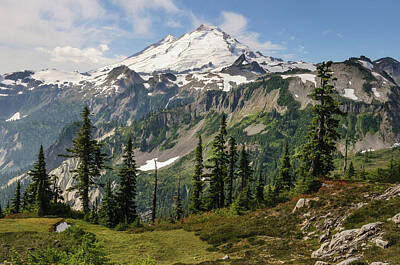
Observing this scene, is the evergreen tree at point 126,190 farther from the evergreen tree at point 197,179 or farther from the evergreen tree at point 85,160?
the evergreen tree at point 197,179

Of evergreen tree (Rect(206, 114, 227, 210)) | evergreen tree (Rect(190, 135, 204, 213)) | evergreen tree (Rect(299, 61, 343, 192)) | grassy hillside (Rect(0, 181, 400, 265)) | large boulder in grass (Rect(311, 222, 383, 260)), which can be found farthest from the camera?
evergreen tree (Rect(190, 135, 204, 213))

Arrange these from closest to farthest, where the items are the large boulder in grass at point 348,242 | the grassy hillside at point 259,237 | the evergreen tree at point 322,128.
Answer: the large boulder in grass at point 348,242, the grassy hillside at point 259,237, the evergreen tree at point 322,128

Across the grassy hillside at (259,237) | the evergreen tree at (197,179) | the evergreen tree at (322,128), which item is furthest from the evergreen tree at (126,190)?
the evergreen tree at (322,128)

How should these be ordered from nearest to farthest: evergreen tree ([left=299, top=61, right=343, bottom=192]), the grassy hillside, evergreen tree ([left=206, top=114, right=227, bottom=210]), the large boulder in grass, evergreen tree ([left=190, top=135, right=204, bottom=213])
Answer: the large boulder in grass, the grassy hillside, evergreen tree ([left=299, top=61, right=343, bottom=192]), evergreen tree ([left=206, top=114, right=227, bottom=210]), evergreen tree ([left=190, top=135, right=204, bottom=213])

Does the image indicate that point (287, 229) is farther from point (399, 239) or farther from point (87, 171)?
point (87, 171)

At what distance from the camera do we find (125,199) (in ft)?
170

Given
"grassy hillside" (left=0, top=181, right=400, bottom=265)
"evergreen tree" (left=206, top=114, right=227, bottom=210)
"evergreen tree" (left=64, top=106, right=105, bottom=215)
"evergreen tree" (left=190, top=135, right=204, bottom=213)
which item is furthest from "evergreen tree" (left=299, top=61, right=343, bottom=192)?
"evergreen tree" (left=64, top=106, right=105, bottom=215)

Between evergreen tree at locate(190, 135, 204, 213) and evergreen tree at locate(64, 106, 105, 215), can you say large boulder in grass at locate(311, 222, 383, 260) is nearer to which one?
evergreen tree at locate(64, 106, 105, 215)

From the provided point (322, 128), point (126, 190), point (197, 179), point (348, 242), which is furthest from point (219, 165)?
point (348, 242)

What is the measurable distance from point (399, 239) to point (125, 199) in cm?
4455

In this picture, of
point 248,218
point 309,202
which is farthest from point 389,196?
point 248,218

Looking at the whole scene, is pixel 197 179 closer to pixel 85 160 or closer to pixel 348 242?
pixel 85 160

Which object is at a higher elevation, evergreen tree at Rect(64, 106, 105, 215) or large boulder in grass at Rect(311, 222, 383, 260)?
evergreen tree at Rect(64, 106, 105, 215)

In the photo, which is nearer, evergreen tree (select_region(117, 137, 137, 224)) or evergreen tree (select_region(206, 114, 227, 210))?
evergreen tree (select_region(117, 137, 137, 224))
